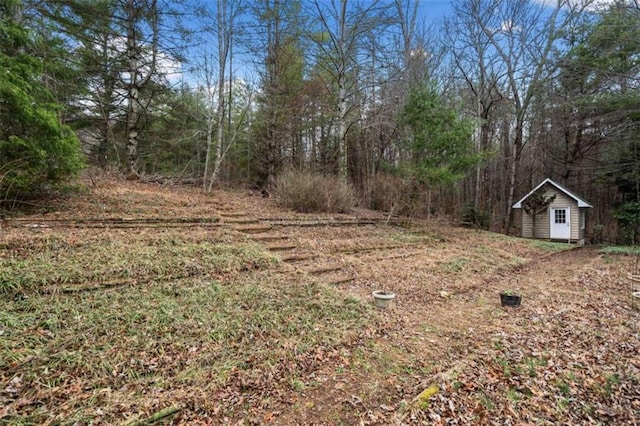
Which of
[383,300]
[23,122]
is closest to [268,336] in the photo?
[383,300]

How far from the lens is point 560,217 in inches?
523

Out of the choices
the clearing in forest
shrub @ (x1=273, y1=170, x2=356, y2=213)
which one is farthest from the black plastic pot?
shrub @ (x1=273, y1=170, x2=356, y2=213)

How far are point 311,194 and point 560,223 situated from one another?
37.6 feet

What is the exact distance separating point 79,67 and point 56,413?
11198 millimetres

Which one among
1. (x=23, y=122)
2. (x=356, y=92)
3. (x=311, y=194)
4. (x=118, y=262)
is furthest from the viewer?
(x=356, y=92)

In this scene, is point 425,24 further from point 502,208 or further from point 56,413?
point 56,413

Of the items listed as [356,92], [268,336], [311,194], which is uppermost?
[356,92]

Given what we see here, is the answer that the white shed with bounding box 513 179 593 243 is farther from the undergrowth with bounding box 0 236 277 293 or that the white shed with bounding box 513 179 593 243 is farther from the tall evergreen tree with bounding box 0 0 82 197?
the tall evergreen tree with bounding box 0 0 82 197

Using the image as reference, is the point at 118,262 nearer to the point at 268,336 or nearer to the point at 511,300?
the point at 268,336

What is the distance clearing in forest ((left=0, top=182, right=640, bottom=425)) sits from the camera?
90.3 inches

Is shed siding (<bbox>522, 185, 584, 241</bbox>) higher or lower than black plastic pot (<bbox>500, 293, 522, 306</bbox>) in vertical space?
higher

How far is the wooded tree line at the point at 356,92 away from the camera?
9484 millimetres

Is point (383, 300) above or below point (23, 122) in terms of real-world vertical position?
below

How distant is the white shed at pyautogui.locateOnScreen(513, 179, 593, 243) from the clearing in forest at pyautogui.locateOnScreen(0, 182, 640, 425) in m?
8.34
